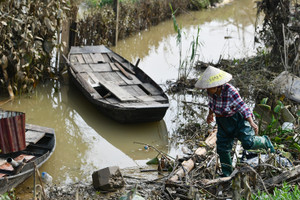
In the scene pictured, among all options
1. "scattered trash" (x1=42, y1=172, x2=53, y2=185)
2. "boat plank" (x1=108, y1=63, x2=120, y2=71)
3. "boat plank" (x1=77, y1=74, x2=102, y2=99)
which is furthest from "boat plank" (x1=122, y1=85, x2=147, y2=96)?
"scattered trash" (x1=42, y1=172, x2=53, y2=185)

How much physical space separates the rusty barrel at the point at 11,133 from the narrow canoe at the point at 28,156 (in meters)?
0.13

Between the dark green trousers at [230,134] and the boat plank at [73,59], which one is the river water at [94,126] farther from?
the dark green trousers at [230,134]

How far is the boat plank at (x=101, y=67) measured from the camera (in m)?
9.18

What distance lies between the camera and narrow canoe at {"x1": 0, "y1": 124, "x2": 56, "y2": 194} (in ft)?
16.4

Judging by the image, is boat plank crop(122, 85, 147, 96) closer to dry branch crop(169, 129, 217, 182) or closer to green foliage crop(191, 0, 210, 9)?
dry branch crop(169, 129, 217, 182)

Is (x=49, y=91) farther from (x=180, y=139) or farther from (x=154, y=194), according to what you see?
(x=154, y=194)

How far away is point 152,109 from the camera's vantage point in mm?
7102

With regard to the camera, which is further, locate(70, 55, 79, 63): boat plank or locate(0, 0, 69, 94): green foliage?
locate(70, 55, 79, 63): boat plank

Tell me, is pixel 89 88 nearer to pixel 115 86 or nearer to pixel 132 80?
pixel 115 86

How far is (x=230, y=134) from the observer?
16.0 feet

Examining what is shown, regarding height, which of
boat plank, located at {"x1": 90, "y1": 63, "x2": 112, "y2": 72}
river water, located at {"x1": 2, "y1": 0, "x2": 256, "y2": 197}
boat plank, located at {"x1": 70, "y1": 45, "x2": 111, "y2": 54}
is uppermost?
boat plank, located at {"x1": 70, "y1": 45, "x2": 111, "y2": 54}

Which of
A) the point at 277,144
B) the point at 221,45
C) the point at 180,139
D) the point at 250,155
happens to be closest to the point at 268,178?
the point at 250,155

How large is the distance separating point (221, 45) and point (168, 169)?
8009 mm

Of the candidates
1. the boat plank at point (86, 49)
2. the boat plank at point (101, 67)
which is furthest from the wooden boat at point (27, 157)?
the boat plank at point (86, 49)
